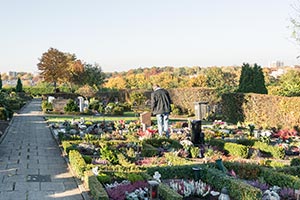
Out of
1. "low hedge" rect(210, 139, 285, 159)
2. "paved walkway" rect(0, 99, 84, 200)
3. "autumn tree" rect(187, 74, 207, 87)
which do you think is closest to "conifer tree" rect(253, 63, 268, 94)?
"low hedge" rect(210, 139, 285, 159)

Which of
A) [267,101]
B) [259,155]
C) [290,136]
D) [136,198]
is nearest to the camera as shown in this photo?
[136,198]

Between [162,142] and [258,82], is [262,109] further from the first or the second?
[162,142]

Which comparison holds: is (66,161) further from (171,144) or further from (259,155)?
(259,155)

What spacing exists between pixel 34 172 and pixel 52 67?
37.6m

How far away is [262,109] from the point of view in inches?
631

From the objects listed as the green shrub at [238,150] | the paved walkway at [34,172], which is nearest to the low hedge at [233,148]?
the green shrub at [238,150]

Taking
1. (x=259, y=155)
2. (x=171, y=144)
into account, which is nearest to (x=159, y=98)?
(x=171, y=144)

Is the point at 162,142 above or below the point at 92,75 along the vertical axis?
below

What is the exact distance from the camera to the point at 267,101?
1559cm

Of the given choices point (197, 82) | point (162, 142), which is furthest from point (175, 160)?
point (197, 82)

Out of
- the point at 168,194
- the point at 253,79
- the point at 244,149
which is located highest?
the point at 253,79

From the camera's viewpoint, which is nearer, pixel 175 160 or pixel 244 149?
pixel 175 160

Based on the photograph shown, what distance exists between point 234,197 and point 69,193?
2.58m

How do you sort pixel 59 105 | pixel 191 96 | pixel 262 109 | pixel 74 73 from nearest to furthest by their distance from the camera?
pixel 262 109 < pixel 59 105 < pixel 191 96 < pixel 74 73
